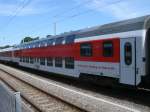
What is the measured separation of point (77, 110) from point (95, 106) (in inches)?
38.1

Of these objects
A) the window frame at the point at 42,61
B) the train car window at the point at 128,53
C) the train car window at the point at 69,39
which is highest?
the train car window at the point at 69,39

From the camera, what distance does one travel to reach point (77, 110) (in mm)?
12289

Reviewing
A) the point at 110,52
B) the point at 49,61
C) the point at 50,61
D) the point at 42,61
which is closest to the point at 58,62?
the point at 50,61

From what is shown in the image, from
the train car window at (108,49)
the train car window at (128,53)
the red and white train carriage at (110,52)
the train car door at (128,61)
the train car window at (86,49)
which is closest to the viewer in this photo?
the red and white train carriage at (110,52)

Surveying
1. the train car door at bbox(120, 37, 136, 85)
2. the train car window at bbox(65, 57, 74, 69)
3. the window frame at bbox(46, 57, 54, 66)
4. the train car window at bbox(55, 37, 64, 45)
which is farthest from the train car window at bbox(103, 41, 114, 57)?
the window frame at bbox(46, 57, 54, 66)

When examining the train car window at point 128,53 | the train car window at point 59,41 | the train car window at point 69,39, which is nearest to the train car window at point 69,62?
the train car window at point 69,39

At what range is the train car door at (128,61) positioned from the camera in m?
13.7

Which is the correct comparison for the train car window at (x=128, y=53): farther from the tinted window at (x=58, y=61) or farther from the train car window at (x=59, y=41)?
the tinted window at (x=58, y=61)

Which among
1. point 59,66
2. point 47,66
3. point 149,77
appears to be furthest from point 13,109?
point 47,66

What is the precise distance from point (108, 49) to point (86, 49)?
275 cm

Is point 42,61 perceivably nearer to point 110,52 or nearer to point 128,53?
point 110,52

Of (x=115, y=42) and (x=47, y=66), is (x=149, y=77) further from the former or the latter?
(x=47, y=66)

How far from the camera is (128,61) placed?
14031 millimetres

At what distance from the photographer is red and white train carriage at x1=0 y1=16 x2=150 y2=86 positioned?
43.8 ft
